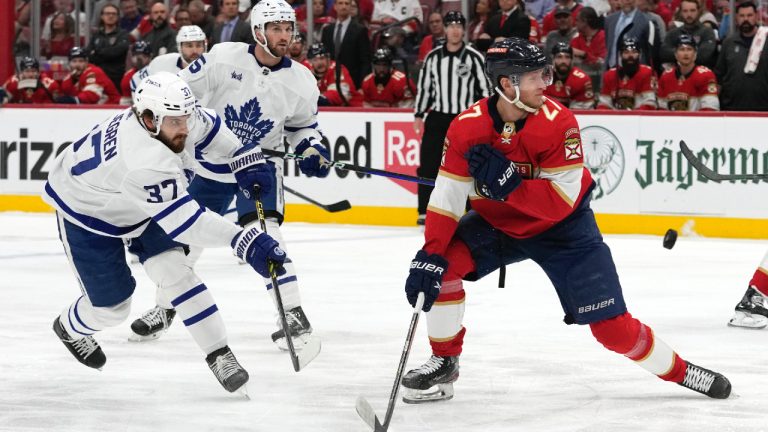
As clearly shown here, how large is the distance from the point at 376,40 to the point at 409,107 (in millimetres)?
902

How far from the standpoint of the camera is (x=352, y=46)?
999 centimetres

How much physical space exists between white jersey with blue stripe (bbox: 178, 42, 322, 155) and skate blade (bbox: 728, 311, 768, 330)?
1762 mm

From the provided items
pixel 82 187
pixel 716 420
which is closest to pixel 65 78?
pixel 82 187

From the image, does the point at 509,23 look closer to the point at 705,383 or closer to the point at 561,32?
the point at 561,32

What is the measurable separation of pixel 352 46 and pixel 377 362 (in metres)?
5.59

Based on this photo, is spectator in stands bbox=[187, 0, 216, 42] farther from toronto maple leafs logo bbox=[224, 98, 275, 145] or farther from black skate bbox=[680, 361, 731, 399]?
black skate bbox=[680, 361, 731, 399]

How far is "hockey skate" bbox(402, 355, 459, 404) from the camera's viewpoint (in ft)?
13.1

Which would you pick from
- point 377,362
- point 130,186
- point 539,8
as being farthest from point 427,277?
point 539,8

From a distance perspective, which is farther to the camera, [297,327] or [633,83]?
[633,83]

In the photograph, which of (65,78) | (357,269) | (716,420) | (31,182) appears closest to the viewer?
(716,420)

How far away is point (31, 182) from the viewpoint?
1012cm

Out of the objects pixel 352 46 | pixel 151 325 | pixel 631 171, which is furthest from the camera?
pixel 352 46

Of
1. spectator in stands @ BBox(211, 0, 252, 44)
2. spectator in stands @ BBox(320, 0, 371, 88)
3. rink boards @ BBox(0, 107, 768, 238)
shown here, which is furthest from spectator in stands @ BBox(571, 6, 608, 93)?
spectator in stands @ BBox(211, 0, 252, 44)

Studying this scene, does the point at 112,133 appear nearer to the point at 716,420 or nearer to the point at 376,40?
the point at 716,420
